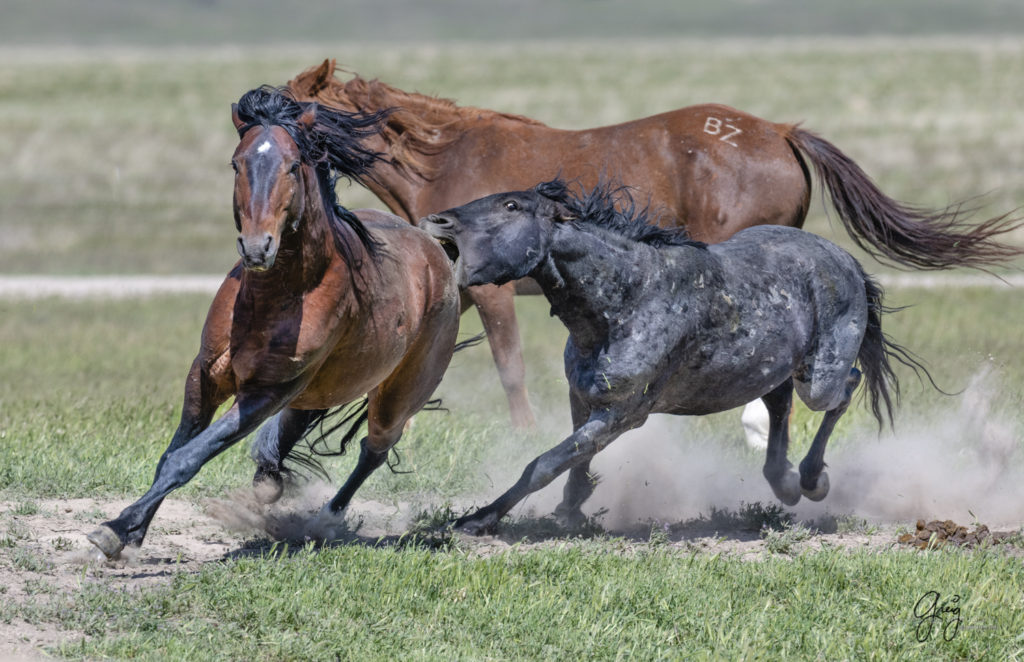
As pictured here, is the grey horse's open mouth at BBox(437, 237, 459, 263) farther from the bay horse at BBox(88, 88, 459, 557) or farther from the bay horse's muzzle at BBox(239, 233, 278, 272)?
the bay horse's muzzle at BBox(239, 233, 278, 272)

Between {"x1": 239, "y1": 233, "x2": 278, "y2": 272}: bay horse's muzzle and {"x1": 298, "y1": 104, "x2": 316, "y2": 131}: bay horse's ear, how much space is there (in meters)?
0.72

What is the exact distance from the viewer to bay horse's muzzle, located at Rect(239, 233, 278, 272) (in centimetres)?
434

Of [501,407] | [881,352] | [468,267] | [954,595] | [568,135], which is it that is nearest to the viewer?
[954,595]

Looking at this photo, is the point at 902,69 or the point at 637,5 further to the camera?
the point at 637,5

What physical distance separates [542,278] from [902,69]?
53315 mm

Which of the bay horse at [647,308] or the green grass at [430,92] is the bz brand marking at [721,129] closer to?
the bay horse at [647,308]

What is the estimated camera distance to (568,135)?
8.60 metres

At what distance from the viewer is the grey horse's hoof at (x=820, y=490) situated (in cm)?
659

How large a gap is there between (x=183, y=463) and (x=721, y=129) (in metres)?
4.96

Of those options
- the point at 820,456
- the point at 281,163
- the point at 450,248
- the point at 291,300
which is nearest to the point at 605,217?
the point at 450,248

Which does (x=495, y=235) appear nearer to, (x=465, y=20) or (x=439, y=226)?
(x=439, y=226)

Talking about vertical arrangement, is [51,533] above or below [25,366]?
above

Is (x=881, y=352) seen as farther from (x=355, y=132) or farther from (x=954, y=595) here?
(x=355, y=132)

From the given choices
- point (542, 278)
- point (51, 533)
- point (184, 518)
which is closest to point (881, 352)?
point (542, 278)
